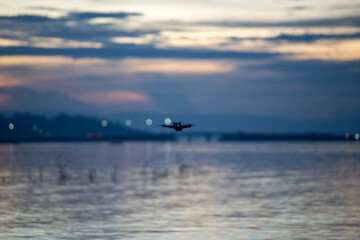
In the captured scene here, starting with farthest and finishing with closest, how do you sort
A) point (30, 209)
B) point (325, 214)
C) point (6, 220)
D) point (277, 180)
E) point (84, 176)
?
point (84, 176)
point (277, 180)
point (30, 209)
point (325, 214)
point (6, 220)

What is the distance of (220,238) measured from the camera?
7850 cm

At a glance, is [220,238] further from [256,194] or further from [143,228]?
[256,194]

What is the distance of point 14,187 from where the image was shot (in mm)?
149000

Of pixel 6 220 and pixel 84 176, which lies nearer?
pixel 6 220

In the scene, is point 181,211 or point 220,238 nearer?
point 220,238

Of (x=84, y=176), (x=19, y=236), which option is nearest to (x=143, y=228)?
(x=19, y=236)

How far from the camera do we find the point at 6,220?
307ft

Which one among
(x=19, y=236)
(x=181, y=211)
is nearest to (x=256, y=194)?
(x=181, y=211)

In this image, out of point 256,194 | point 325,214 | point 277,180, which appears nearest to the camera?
point 325,214

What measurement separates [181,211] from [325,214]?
2382 cm

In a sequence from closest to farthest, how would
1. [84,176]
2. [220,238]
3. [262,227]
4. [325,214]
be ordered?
1. [220,238]
2. [262,227]
3. [325,214]
4. [84,176]

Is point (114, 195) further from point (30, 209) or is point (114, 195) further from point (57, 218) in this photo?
point (57, 218)

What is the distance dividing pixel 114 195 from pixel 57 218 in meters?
33.3

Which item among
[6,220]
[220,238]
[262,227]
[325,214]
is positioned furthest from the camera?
[325,214]
